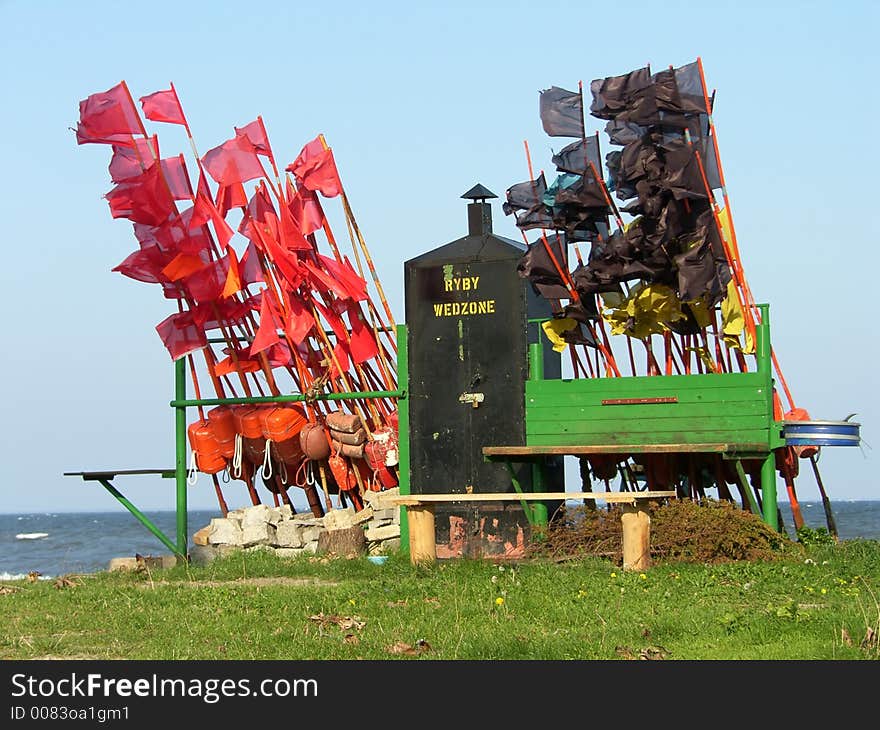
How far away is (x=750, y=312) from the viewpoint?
13406 millimetres

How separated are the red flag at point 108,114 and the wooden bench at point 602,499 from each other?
232 inches

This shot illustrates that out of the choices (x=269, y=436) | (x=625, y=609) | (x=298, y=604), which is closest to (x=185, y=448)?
(x=269, y=436)

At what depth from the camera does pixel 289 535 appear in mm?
15375

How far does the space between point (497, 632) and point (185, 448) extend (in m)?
7.79

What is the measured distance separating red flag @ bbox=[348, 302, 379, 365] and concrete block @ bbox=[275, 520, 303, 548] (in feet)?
6.68

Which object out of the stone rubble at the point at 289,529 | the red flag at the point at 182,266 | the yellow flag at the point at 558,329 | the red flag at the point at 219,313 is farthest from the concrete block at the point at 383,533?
the red flag at the point at 182,266

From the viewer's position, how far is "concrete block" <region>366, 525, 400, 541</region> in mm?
14836

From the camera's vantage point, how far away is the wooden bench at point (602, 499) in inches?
470

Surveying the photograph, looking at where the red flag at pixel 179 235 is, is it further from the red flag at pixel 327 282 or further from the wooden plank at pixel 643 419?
the wooden plank at pixel 643 419

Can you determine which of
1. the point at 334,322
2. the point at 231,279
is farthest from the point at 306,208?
the point at 334,322

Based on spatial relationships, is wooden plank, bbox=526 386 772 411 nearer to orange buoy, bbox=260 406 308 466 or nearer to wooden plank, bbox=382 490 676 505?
wooden plank, bbox=382 490 676 505

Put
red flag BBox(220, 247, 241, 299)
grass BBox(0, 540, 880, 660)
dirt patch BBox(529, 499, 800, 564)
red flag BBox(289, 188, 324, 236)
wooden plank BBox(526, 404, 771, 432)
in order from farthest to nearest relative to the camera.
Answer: red flag BBox(289, 188, 324, 236), red flag BBox(220, 247, 241, 299), wooden plank BBox(526, 404, 771, 432), dirt patch BBox(529, 499, 800, 564), grass BBox(0, 540, 880, 660)

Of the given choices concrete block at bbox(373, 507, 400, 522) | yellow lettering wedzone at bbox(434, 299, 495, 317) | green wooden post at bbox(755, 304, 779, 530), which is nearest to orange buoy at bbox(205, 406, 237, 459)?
concrete block at bbox(373, 507, 400, 522)

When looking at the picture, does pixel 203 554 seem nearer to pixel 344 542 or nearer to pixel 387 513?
pixel 344 542
